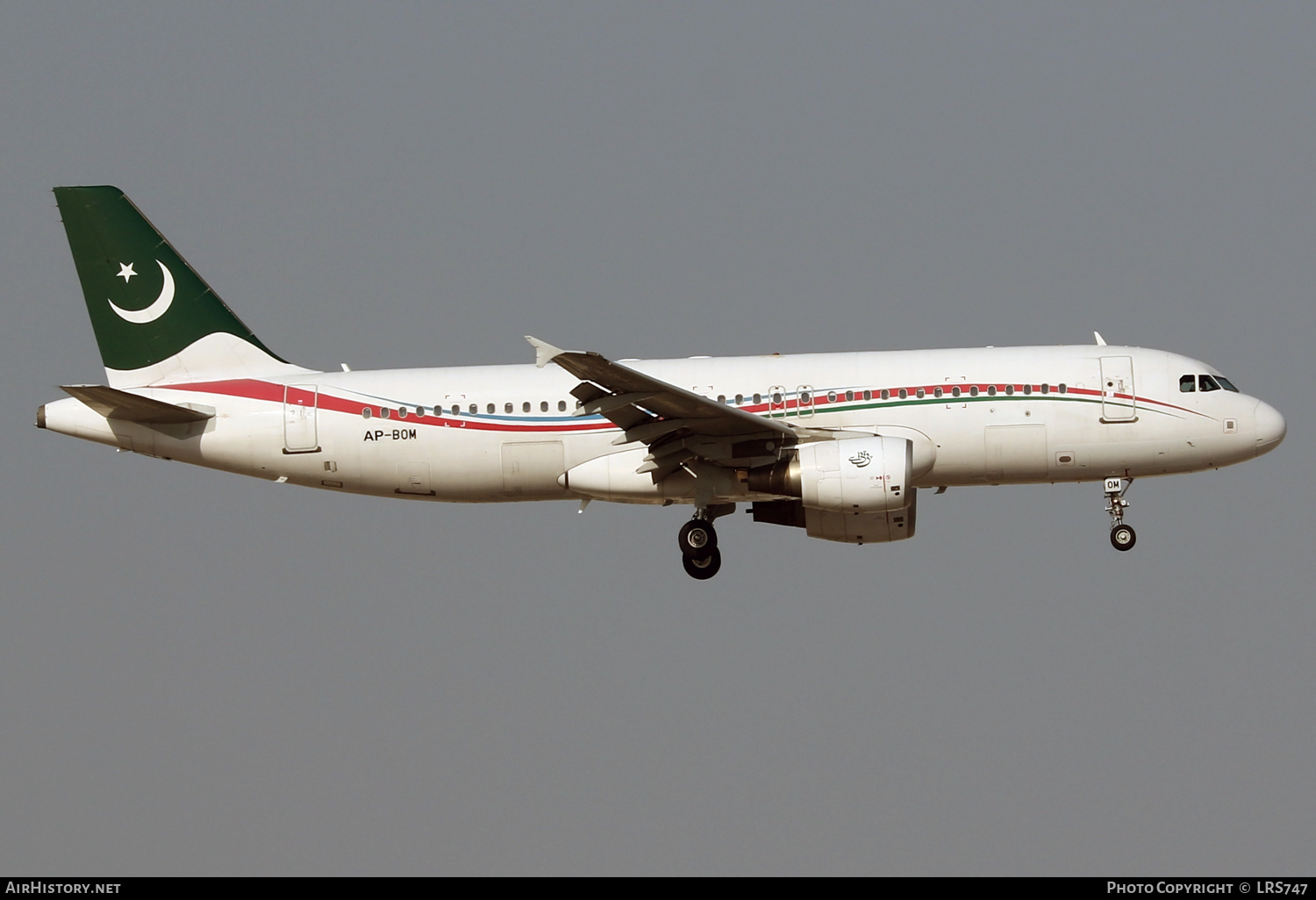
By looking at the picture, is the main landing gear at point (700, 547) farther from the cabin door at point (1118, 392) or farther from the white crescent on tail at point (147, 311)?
the white crescent on tail at point (147, 311)

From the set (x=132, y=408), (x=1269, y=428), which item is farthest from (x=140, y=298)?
(x=1269, y=428)

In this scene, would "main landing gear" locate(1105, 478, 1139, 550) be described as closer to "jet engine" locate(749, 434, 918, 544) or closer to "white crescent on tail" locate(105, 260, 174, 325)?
"jet engine" locate(749, 434, 918, 544)

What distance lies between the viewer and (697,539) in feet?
117

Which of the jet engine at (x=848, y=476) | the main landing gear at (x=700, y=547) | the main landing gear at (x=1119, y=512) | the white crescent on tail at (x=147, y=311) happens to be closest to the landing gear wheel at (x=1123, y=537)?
the main landing gear at (x=1119, y=512)

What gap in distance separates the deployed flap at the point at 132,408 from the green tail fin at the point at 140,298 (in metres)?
1.55

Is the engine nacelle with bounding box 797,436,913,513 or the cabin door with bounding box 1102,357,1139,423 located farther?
the cabin door with bounding box 1102,357,1139,423

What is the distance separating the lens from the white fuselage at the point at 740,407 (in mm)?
34062

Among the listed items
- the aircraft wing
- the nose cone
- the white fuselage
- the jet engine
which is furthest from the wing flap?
the nose cone

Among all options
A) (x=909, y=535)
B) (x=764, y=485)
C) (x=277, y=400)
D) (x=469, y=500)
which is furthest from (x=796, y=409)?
(x=277, y=400)

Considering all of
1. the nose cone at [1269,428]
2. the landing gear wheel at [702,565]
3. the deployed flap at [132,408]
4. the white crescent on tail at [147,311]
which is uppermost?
the white crescent on tail at [147,311]

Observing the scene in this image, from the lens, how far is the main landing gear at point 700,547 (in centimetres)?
3566

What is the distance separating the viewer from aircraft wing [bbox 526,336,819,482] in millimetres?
31734

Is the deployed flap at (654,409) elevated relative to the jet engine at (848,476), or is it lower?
elevated

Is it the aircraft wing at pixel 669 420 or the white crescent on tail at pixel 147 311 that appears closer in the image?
the aircraft wing at pixel 669 420
